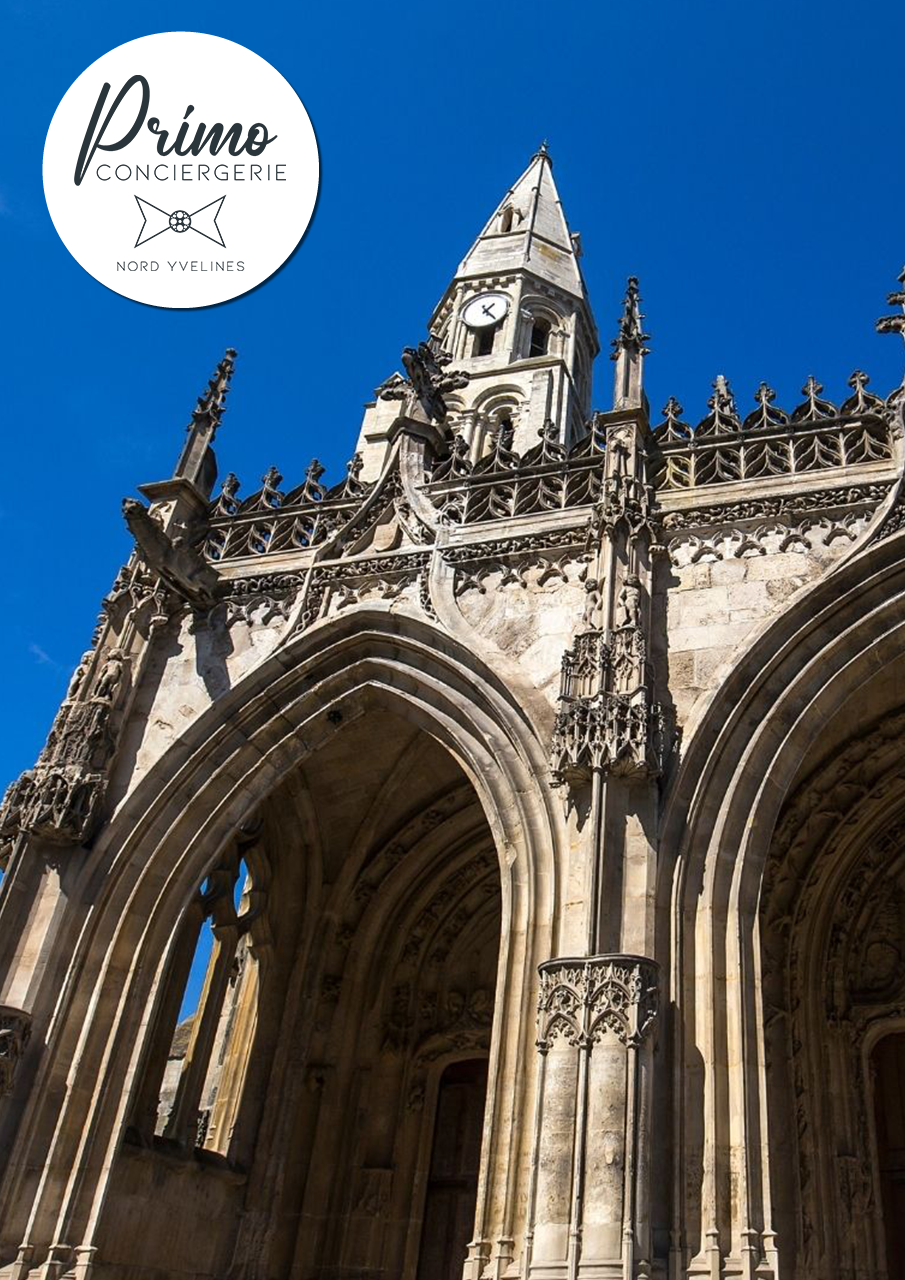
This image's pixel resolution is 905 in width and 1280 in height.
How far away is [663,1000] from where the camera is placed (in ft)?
26.3

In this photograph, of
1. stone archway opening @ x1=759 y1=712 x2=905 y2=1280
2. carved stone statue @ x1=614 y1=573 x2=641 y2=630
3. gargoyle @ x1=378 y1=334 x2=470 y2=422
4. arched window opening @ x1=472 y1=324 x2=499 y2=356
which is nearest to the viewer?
carved stone statue @ x1=614 y1=573 x2=641 y2=630

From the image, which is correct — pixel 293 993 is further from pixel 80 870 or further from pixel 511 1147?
pixel 511 1147

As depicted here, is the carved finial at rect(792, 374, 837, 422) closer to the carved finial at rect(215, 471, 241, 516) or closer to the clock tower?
the carved finial at rect(215, 471, 241, 516)

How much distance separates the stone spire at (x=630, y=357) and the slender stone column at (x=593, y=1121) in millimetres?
5889

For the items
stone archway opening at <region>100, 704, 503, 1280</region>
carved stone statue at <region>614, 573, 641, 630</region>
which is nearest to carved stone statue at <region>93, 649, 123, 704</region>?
stone archway opening at <region>100, 704, 503, 1280</region>

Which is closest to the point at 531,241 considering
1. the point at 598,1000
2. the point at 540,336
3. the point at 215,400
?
the point at 540,336

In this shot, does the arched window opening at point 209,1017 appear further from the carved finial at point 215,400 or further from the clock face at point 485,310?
the clock face at point 485,310

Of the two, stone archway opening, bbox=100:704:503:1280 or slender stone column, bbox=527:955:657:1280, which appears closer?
slender stone column, bbox=527:955:657:1280

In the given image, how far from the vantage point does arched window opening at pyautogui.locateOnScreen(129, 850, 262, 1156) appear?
1070 cm

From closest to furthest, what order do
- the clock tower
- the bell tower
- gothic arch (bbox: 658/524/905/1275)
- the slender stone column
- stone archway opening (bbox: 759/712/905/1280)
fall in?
the slender stone column
gothic arch (bbox: 658/524/905/1275)
stone archway opening (bbox: 759/712/905/1280)
the clock tower
the bell tower

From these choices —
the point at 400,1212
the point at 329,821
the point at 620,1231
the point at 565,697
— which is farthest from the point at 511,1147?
the point at 329,821

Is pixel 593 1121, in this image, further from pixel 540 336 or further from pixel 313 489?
pixel 540 336

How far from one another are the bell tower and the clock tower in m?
0.02

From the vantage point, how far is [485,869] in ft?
44.2
